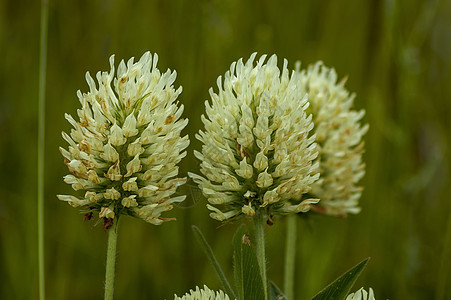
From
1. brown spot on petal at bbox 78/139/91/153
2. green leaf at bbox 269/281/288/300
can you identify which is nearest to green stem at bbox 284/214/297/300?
green leaf at bbox 269/281/288/300

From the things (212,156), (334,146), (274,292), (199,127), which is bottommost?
(274,292)

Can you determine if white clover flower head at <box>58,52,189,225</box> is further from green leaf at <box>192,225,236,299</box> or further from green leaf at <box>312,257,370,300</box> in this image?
green leaf at <box>312,257,370,300</box>

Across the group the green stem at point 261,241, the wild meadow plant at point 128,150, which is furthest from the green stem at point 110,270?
the green stem at point 261,241

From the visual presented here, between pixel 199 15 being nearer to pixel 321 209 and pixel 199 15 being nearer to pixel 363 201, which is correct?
pixel 363 201

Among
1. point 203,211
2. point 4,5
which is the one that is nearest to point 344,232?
point 203,211

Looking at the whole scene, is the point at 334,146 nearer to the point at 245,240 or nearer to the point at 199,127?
the point at 245,240

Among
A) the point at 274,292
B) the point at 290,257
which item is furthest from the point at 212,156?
the point at 290,257
